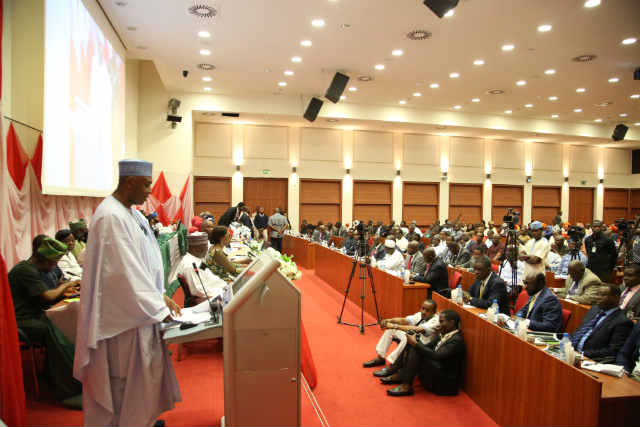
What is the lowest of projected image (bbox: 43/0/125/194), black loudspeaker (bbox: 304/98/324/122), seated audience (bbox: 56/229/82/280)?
seated audience (bbox: 56/229/82/280)

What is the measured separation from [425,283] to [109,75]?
263 inches

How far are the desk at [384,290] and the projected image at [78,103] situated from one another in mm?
4559

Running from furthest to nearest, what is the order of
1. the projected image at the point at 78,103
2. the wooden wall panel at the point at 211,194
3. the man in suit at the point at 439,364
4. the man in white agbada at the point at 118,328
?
the wooden wall panel at the point at 211,194
the projected image at the point at 78,103
the man in suit at the point at 439,364
the man in white agbada at the point at 118,328

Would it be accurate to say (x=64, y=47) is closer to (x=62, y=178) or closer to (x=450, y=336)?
(x=62, y=178)

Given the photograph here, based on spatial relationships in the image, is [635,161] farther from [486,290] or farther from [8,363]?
[8,363]

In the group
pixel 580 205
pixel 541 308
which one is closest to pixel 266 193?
pixel 541 308

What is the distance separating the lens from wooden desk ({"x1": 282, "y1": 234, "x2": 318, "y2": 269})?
1099 cm

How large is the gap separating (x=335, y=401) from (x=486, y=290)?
210 cm

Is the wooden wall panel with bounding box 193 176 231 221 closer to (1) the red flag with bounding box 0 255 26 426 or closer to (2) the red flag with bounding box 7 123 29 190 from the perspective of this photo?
(2) the red flag with bounding box 7 123 29 190

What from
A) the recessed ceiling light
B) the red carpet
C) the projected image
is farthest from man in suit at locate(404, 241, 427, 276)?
the projected image

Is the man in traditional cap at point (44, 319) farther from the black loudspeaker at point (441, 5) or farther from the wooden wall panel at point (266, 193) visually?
the wooden wall panel at point (266, 193)

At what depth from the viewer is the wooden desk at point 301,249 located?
36.1 feet

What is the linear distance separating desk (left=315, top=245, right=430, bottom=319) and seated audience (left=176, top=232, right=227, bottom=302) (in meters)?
2.68

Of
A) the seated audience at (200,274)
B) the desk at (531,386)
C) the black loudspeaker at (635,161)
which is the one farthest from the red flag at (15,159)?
the black loudspeaker at (635,161)
